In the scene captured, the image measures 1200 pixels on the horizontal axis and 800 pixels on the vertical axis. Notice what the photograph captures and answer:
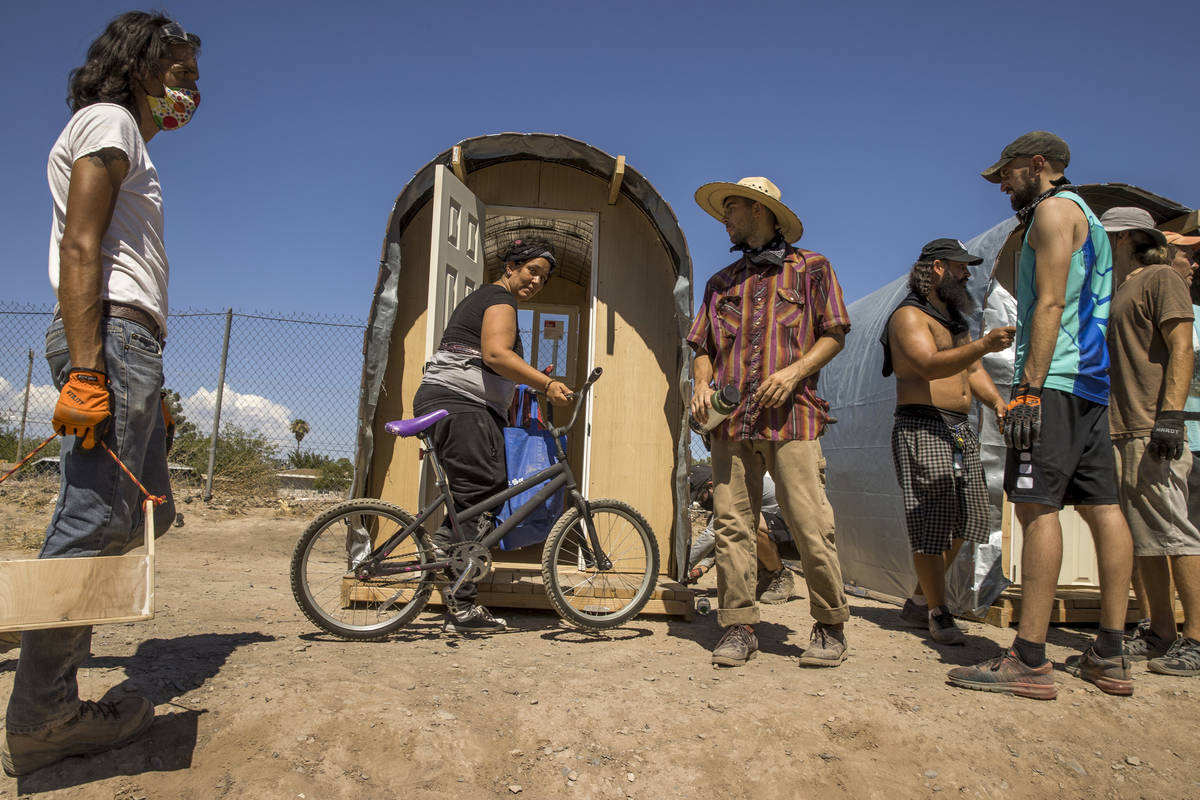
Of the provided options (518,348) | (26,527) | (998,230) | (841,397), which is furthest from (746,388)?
(26,527)

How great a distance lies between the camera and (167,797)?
2.29 meters

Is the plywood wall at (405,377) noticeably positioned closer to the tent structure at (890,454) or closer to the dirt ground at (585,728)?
the dirt ground at (585,728)

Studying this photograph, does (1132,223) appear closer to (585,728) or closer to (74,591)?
(585,728)

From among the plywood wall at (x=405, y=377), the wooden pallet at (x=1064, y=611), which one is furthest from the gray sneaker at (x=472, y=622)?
the wooden pallet at (x=1064, y=611)

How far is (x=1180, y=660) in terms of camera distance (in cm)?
337

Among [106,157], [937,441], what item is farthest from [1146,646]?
[106,157]

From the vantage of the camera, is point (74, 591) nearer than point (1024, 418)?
Yes

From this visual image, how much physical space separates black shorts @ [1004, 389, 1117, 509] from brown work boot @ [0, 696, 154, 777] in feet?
10.6

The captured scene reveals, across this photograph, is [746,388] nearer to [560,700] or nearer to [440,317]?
[560,700]

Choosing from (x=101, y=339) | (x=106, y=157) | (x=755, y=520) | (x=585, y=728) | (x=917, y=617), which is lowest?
(x=585, y=728)

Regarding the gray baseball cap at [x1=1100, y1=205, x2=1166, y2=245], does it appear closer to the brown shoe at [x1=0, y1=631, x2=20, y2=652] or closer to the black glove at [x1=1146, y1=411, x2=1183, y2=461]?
the black glove at [x1=1146, y1=411, x2=1183, y2=461]

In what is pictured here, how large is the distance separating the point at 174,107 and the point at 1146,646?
4.76 metres

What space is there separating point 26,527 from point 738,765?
7652 mm

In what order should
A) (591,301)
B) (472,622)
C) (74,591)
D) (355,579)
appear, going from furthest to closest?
(591,301)
(355,579)
(472,622)
(74,591)
